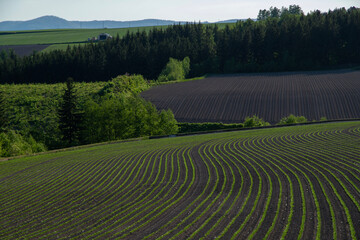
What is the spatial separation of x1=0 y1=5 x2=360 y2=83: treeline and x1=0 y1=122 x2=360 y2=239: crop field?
280 feet

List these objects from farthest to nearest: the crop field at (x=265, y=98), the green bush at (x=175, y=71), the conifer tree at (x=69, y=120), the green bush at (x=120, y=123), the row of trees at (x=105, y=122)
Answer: the green bush at (x=175, y=71), the crop field at (x=265, y=98), the green bush at (x=120, y=123), the row of trees at (x=105, y=122), the conifer tree at (x=69, y=120)

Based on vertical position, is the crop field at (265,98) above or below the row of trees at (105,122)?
above

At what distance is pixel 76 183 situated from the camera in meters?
24.6

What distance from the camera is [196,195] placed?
66.1 feet

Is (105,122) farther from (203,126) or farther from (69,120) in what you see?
Result: (203,126)

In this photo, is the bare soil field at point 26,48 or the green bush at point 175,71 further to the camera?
the bare soil field at point 26,48

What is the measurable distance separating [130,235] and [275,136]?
26.7 metres

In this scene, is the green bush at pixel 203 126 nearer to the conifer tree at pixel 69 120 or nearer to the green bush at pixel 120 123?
the green bush at pixel 120 123

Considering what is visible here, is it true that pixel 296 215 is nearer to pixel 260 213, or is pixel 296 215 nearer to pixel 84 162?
pixel 260 213

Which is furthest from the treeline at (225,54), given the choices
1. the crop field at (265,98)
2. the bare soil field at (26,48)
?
the bare soil field at (26,48)

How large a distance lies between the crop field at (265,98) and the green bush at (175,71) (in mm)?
13719

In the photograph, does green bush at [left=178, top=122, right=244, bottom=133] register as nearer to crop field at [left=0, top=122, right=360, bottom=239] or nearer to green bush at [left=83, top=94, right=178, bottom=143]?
green bush at [left=83, top=94, right=178, bottom=143]

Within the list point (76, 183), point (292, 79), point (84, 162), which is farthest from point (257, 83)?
point (76, 183)

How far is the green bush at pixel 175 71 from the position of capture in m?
105
